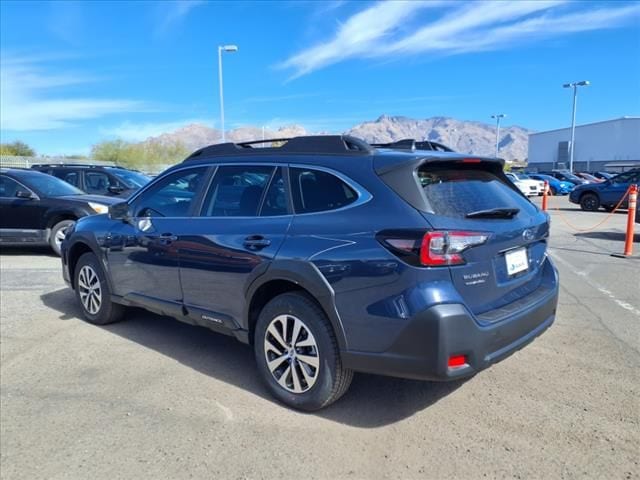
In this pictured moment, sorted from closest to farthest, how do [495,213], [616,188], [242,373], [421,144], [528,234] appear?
[495,213], [528,234], [242,373], [421,144], [616,188]

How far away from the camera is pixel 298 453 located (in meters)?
2.95

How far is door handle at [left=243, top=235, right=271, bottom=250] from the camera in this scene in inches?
137

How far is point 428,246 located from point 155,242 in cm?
260

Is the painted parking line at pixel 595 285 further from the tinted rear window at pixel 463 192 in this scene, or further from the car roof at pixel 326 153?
the car roof at pixel 326 153

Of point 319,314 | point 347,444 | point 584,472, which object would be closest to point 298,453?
point 347,444

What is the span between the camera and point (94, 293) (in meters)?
5.27

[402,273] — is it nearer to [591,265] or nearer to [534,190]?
[591,265]

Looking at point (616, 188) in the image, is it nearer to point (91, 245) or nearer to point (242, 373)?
point (242, 373)

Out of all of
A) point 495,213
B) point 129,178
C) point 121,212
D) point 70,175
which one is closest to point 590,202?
point 129,178

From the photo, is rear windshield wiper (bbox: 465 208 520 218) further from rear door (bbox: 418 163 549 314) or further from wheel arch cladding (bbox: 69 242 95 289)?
wheel arch cladding (bbox: 69 242 95 289)

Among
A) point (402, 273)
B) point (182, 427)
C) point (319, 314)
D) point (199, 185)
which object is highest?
point (199, 185)

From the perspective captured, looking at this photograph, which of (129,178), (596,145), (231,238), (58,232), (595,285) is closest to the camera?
(231,238)

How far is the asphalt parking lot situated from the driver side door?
546mm

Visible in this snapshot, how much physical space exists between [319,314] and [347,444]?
0.80 metres
